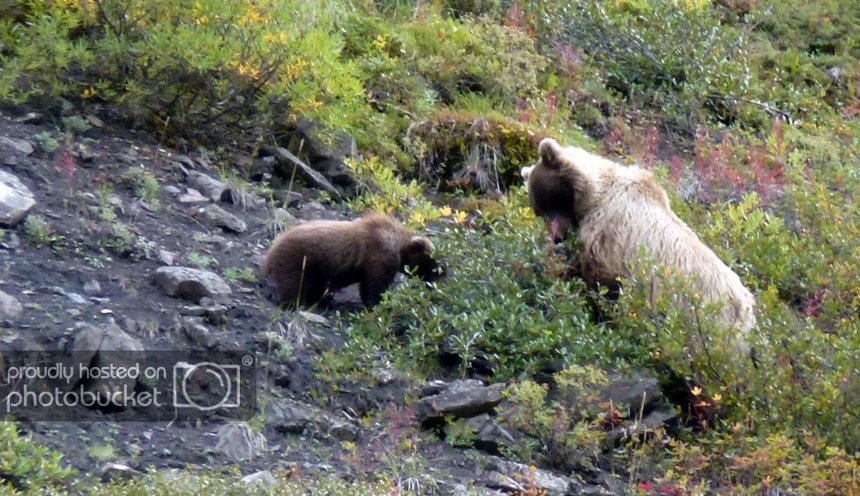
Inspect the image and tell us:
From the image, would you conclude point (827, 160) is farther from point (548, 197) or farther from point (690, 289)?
point (690, 289)

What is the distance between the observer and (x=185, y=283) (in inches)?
278

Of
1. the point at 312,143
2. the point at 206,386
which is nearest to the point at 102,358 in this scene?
the point at 206,386

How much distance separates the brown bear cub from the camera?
301 inches

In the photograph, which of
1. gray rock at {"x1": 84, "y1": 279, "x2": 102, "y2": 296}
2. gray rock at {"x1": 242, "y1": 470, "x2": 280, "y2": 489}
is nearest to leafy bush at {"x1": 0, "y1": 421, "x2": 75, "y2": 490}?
gray rock at {"x1": 242, "y1": 470, "x2": 280, "y2": 489}

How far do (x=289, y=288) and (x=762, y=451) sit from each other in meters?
3.24

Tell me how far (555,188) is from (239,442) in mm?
3760

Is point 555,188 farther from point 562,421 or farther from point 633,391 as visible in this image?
point 562,421

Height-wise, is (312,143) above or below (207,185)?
above

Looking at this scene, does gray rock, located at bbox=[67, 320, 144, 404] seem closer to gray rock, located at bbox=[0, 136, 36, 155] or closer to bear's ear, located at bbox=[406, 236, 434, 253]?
gray rock, located at bbox=[0, 136, 36, 155]

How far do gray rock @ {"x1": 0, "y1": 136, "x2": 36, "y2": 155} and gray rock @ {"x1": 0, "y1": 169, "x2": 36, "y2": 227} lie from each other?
0.36 m

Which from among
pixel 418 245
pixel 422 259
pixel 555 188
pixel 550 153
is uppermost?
pixel 550 153

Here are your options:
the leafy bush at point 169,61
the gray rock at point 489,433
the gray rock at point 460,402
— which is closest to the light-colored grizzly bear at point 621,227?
the gray rock at point 460,402

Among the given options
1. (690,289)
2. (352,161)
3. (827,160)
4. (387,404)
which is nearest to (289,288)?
(387,404)

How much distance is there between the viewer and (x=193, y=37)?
28.3 feet
